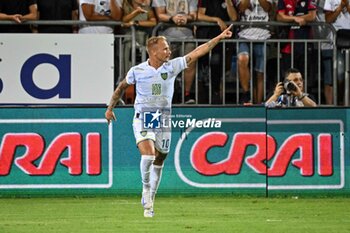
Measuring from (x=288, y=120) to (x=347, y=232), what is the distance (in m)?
5.89

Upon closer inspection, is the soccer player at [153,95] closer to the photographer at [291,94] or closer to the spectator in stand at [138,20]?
the photographer at [291,94]

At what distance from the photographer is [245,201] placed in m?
17.9

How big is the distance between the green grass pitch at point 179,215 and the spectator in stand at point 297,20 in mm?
2552

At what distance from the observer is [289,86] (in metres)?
18.6

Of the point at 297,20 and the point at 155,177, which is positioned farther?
the point at 297,20

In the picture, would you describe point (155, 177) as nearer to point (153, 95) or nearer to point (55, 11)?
point (153, 95)

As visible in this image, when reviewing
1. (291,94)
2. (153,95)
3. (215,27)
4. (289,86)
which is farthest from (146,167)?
(215,27)

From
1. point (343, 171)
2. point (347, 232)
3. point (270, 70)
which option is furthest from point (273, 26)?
point (347, 232)

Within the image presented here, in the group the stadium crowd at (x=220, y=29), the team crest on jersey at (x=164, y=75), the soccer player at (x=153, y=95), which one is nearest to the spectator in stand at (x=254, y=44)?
the stadium crowd at (x=220, y=29)

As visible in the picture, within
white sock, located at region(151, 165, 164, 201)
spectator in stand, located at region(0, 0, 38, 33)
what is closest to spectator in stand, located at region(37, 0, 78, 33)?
spectator in stand, located at region(0, 0, 38, 33)

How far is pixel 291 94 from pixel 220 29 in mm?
1661

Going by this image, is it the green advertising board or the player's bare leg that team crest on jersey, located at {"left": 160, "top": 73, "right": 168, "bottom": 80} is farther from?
the green advertising board

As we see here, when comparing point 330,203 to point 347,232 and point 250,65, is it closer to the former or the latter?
point 250,65

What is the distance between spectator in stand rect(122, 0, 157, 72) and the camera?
19250mm
